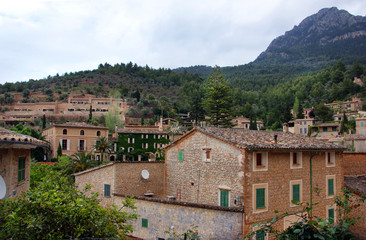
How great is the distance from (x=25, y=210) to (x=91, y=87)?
104338 mm

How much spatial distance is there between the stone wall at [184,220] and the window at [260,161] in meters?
2.67

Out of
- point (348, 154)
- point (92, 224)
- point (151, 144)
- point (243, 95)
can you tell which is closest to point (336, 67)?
point (243, 95)

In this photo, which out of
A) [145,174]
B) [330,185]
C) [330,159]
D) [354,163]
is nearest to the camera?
[330,185]

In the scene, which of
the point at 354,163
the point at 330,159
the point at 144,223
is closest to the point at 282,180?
the point at 330,159

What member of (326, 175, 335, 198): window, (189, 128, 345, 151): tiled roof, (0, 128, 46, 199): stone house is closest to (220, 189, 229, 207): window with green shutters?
(189, 128, 345, 151): tiled roof

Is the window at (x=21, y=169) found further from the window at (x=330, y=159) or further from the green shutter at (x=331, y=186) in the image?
the green shutter at (x=331, y=186)

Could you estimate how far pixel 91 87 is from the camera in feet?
349

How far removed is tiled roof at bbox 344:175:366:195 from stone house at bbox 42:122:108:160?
35.0m

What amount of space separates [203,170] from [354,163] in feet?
48.0

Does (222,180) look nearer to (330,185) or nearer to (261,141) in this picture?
(261,141)

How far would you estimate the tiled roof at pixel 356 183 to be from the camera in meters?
19.9

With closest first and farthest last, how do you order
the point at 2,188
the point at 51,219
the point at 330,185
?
the point at 51,219, the point at 2,188, the point at 330,185

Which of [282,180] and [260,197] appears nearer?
[260,197]

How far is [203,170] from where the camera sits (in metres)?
17.2
